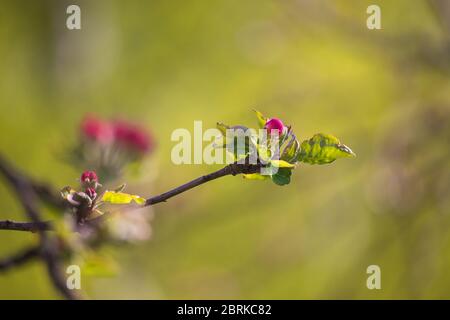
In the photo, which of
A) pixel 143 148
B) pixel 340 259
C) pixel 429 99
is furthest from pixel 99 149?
pixel 340 259

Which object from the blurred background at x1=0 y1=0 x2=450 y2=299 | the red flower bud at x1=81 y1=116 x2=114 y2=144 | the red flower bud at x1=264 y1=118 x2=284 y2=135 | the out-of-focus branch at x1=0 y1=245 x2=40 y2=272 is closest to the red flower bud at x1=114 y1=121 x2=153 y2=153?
the red flower bud at x1=81 y1=116 x2=114 y2=144

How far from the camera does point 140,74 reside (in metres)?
4.68

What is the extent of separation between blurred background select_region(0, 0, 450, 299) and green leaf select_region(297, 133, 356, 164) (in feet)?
6.24

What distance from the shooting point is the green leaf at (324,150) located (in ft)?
3.82

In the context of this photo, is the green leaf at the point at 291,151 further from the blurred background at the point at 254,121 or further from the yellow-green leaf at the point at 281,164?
the blurred background at the point at 254,121

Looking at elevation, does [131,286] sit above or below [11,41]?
below

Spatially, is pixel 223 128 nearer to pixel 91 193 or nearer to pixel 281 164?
pixel 281 164

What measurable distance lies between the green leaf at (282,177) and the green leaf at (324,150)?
0.04m

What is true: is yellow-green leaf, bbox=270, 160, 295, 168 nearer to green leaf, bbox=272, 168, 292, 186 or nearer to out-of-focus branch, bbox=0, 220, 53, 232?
green leaf, bbox=272, 168, 292, 186

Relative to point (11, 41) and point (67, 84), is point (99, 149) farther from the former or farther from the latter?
point (11, 41)

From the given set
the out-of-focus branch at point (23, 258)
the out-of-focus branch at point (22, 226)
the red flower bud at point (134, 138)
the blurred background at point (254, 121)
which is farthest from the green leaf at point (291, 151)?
the blurred background at point (254, 121)

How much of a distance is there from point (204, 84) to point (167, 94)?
300mm
